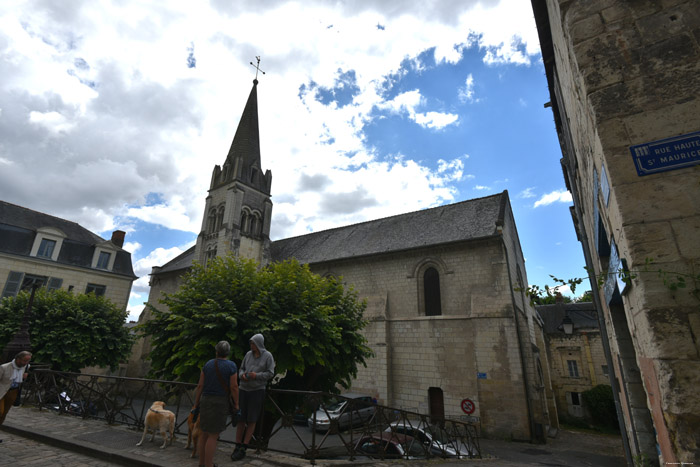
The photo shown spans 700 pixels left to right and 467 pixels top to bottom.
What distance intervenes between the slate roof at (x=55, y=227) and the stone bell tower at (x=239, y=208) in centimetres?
611

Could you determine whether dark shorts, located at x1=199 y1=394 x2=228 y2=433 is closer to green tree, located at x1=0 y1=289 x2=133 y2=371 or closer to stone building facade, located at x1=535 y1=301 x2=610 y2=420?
green tree, located at x1=0 y1=289 x2=133 y2=371

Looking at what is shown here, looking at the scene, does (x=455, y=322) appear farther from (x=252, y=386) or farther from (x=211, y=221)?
(x=211, y=221)

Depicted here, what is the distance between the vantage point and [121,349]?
1633cm

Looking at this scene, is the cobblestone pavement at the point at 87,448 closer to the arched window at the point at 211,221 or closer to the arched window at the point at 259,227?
the arched window at the point at 211,221

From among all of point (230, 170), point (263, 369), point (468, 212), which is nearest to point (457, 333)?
point (468, 212)

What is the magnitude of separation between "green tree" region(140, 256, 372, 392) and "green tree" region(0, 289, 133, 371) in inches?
390

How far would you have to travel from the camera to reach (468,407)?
13641mm

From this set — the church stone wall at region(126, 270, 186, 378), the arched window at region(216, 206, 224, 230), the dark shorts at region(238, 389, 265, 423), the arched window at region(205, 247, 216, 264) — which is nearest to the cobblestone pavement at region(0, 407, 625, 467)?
the dark shorts at region(238, 389, 265, 423)

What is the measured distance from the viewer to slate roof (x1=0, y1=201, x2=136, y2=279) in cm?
2073

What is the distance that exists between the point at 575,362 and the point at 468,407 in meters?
16.1

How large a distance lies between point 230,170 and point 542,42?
23.4 m

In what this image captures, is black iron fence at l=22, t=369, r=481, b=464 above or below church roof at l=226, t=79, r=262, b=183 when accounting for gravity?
below

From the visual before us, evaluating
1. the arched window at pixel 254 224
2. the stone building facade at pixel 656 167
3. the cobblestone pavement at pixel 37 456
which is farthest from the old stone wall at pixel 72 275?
the stone building facade at pixel 656 167

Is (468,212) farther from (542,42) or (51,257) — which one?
(51,257)
